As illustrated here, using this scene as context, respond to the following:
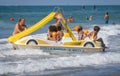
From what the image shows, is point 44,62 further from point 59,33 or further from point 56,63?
point 59,33

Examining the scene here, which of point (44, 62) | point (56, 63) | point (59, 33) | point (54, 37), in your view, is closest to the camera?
point (56, 63)

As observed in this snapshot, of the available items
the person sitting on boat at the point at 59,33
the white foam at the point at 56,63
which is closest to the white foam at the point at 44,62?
the white foam at the point at 56,63

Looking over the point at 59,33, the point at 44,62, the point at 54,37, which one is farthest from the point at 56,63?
the point at 59,33

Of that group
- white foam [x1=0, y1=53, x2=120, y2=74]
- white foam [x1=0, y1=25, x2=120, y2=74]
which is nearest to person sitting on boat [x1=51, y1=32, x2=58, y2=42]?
white foam [x1=0, y1=25, x2=120, y2=74]

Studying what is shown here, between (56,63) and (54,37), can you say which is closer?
(56,63)

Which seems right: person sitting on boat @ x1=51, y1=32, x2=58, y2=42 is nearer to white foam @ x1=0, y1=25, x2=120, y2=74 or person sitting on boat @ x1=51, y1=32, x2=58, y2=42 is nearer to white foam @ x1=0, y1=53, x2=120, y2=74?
white foam @ x1=0, y1=25, x2=120, y2=74

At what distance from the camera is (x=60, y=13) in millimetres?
14656

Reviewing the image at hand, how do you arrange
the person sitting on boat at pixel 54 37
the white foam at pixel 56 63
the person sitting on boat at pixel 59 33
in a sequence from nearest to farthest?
the white foam at pixel 56 63 → the person sitting on boat at pixel 54 37 → the person sitting on boat at pixel 59 33

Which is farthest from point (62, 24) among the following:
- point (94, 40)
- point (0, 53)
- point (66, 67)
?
point (66, 67)

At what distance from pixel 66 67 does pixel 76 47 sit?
2.83 m

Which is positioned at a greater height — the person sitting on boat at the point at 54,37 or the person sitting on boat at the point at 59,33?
the person sitting on boat at the point at 59,33

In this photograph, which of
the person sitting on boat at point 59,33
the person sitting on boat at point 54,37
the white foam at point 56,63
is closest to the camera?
the white foam at point 56,63

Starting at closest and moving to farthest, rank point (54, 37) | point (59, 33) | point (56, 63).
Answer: point (56, 63), point (54, 37), point (59, 33)

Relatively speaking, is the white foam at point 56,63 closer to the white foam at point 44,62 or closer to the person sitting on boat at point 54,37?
the white foam at point 44,62
